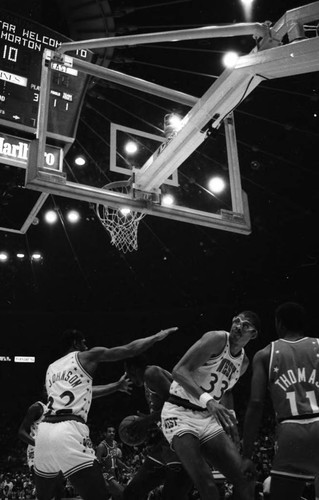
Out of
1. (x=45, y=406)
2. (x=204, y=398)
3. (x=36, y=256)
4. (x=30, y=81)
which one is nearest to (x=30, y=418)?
(x=45, y=406)

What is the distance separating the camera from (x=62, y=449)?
163 inches

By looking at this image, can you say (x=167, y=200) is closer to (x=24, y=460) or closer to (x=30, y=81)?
(x=30, y=81)

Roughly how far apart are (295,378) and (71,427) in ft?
6.40

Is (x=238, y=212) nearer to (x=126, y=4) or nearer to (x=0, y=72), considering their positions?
(x=0, y=72)

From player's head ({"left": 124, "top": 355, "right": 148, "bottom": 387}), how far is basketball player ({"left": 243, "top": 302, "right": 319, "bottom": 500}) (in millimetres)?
2069

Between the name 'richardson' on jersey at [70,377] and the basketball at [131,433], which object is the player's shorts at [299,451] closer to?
the name 'richardson' on jersey at [70,377]

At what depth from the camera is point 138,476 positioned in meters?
4.91

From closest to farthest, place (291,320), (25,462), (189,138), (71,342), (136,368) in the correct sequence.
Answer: (291,320) < (71,342) < (136,368) < (189,138) < (25,462)

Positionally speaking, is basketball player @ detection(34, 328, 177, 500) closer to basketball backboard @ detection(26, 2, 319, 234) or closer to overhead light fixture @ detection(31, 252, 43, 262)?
basketball backboard @ detection(26, 2, 319, 234)

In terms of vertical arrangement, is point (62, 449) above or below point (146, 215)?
below

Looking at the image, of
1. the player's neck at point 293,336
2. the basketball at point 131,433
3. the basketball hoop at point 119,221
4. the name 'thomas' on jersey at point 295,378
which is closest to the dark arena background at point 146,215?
the basketball hoop at point 119,221

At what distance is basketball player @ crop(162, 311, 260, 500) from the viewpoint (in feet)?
13.1

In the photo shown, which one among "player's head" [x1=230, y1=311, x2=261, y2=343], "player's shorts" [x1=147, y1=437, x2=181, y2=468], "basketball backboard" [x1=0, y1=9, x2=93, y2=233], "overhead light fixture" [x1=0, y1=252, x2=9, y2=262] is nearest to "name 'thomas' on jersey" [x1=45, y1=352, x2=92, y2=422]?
"player's shorts" [x1=147, y1=437, x2=181, y2=468]

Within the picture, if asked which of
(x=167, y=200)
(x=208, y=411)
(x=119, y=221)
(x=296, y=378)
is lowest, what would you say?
(x=208, y=411)
